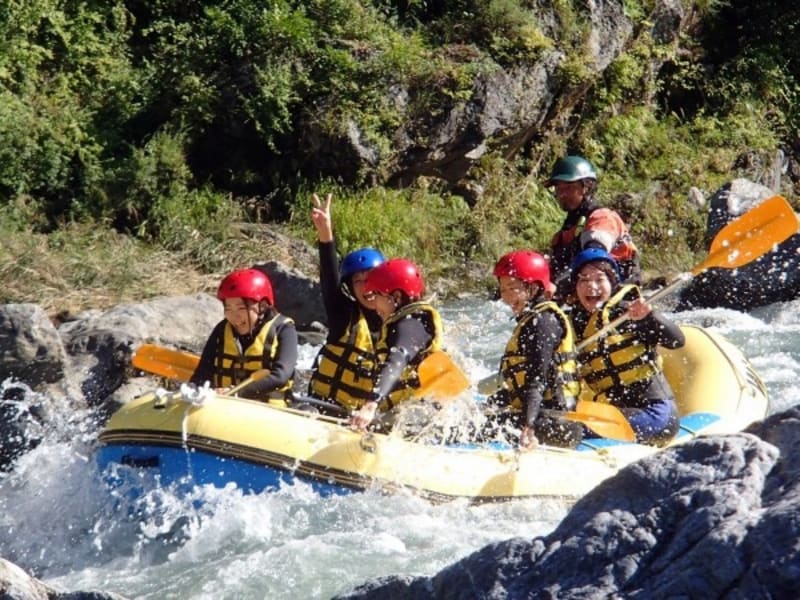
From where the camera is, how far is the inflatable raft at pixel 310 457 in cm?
521

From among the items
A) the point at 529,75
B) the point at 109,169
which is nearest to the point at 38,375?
the point at 109,169

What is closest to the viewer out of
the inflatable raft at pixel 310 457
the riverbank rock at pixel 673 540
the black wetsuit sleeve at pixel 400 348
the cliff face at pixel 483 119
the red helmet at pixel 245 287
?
the riverbank rock at pixel 673 540

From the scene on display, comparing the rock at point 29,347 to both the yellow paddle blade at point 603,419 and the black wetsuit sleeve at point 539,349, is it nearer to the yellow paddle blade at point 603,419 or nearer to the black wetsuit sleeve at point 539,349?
the black wetsuit sleeve at point 539,349

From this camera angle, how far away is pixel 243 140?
11.8 meters

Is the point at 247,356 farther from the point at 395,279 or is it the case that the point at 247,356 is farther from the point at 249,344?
the point at 395,279

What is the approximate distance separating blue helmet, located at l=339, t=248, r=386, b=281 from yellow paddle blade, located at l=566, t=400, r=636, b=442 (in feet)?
3.77

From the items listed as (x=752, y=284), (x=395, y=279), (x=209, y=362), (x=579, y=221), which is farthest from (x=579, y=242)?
(x=752, y=284)

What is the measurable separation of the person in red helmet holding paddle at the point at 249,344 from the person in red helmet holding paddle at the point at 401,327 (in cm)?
44

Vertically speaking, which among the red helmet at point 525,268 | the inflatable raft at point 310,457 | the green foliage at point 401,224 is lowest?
the inflatable raft at point 310,457

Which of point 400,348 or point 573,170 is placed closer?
point 400,348

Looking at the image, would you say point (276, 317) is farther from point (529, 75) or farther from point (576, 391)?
point (529, 75)

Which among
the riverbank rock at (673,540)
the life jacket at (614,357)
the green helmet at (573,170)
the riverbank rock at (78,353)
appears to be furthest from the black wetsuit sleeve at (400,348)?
the riverbank rock at (673,540)

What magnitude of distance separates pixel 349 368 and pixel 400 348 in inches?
17.5

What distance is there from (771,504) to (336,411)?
10.3 ft
